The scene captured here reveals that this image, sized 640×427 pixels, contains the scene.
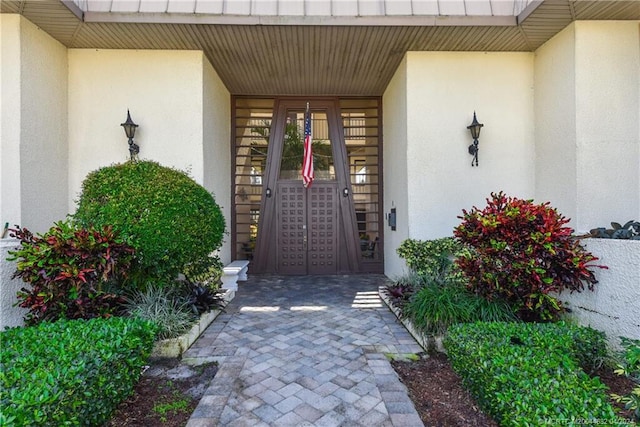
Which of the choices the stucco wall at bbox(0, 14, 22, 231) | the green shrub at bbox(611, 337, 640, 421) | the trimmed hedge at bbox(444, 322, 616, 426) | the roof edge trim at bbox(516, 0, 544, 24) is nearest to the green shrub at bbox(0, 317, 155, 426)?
the trimmed hedge at bbox(444, 322, 616, 426)

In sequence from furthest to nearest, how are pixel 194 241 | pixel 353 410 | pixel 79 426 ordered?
1. pixel 194 241
2. pixel 353 410
3. pixel 79 426

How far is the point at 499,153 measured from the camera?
562cm

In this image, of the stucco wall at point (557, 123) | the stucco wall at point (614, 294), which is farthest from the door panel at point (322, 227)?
the stucco wall at point (614, 294)

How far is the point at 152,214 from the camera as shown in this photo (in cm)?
371

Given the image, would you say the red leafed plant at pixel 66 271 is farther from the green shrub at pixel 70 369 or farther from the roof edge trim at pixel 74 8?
the roof edge trim at pixel 74 8

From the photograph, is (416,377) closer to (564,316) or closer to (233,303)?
(564,316)

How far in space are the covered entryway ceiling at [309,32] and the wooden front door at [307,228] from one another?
8.71ft

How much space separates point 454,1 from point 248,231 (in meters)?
5.79

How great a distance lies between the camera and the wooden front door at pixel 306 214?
7.44 m

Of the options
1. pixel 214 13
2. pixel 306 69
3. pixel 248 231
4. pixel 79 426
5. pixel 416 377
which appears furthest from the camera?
pixel 248 231

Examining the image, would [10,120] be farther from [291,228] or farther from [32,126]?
[291,228]

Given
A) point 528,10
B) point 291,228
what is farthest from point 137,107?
point 528,10

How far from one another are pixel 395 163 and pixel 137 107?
15.6 ft

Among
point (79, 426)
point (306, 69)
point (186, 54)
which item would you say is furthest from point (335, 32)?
point (79, 426)
